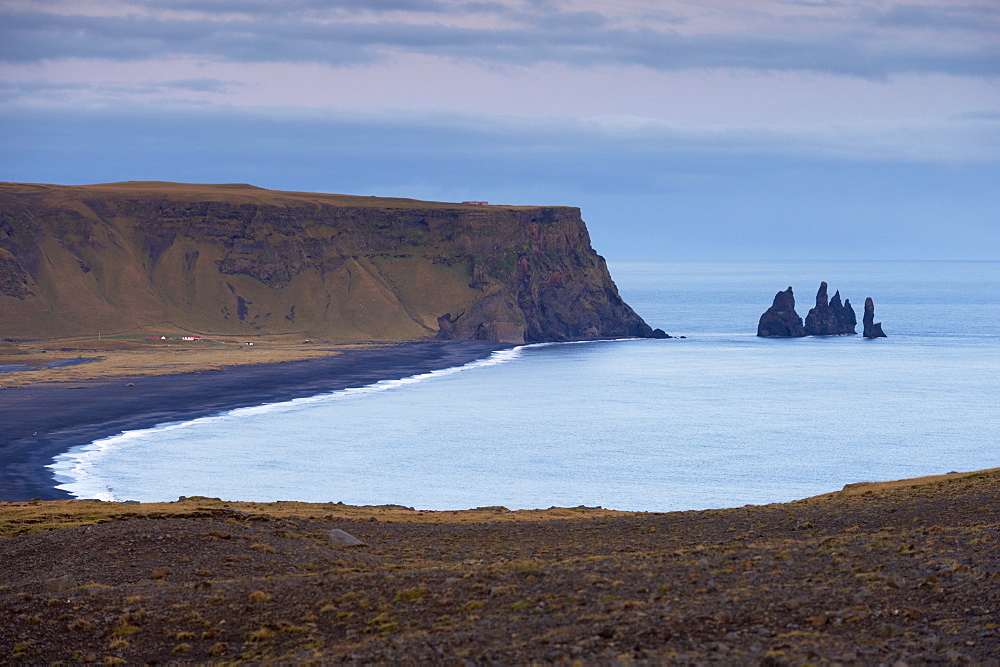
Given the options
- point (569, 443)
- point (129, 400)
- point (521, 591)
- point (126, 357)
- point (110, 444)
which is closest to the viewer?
point (521, 591)

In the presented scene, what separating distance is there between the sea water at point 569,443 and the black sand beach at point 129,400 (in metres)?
2.87

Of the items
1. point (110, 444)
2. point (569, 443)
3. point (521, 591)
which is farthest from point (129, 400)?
point (521, 591)

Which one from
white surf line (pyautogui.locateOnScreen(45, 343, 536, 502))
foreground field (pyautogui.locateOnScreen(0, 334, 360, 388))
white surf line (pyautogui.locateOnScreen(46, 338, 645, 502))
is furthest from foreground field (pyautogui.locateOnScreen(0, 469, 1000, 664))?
foreground field (pyautogui.locateOnScreen(0, 334, 360, 388))

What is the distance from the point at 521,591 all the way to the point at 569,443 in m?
70.1

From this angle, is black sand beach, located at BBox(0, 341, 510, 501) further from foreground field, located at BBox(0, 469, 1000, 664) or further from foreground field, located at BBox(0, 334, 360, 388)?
foreground field, located at BBox(0, 469, 1000, 664)

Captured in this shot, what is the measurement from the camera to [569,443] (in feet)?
305

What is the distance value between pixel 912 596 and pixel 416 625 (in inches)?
386

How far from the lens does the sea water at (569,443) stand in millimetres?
68500

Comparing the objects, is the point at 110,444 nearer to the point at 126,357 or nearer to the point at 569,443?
the point at 569,443

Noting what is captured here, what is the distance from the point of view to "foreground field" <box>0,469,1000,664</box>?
18.5 metres

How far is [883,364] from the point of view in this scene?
17162cm

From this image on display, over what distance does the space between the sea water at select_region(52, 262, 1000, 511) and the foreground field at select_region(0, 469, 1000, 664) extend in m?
29.4

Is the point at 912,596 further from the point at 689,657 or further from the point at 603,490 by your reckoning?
the point at 603,490

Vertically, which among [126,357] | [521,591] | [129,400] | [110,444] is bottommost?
[110,444]
